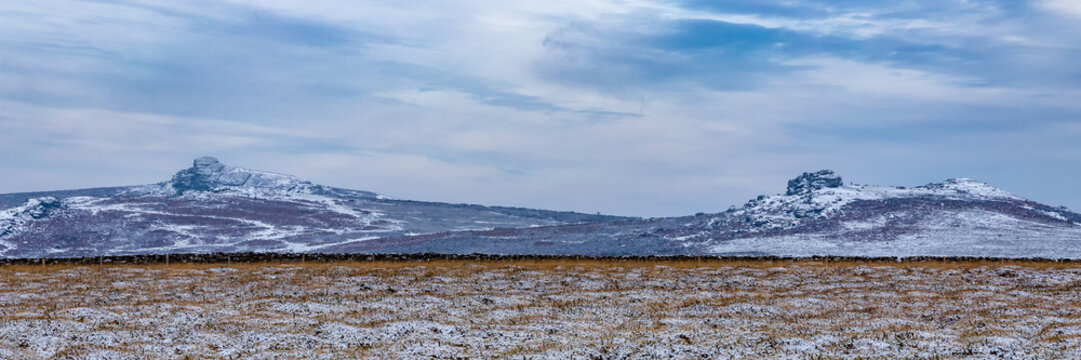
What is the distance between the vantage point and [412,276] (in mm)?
58781

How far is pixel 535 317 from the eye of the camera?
3353 cm

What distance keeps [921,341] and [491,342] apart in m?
12.2

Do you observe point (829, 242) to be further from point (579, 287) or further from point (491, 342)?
point (491, 342)

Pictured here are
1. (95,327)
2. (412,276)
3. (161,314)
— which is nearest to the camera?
(95,327)

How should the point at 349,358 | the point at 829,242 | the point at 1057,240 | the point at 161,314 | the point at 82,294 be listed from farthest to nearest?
the point at 829,242 < the point at 1057,240 < the point at 82,294 < the point at 161,314 < the point at 349,358

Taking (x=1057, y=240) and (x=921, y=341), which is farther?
(x=1057, y=240)

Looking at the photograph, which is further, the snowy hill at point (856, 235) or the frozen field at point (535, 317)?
Answer: the snowy hill at point (856, 235)

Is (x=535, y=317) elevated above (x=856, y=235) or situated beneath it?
situated beneath

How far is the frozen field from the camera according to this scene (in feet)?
83.7

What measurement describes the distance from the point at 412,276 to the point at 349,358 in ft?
114

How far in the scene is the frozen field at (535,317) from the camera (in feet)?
83.7

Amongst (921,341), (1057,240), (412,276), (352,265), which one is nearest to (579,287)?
(412,276)

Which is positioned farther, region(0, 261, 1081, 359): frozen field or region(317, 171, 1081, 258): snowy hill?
region(317, 171, 1081, 258): snowy hill

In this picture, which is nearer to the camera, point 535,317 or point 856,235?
point 535,317
